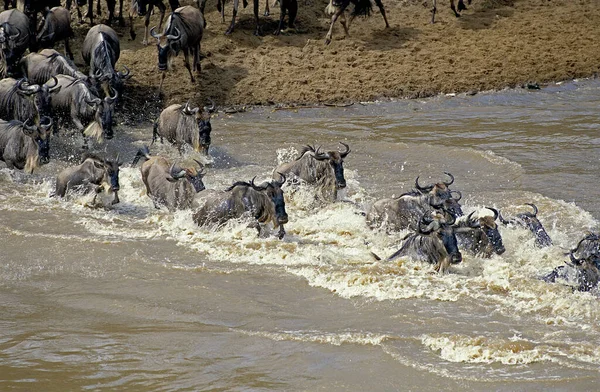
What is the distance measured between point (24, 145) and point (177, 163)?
103 inches

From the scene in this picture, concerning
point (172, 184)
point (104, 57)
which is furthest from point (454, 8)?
point (172, 184)

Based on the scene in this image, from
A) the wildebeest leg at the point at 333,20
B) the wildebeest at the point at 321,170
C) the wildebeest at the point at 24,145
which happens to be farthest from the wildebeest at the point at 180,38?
the wildebeest at the point at 321,170

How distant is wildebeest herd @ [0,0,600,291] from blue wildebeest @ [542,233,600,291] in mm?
10

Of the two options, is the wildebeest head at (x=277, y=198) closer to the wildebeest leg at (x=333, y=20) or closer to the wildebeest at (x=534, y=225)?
the wildebeest at (x=534, y=225)

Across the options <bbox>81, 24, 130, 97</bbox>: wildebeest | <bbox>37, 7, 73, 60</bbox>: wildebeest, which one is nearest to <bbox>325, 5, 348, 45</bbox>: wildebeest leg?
<bbox>81, 24, 130, 97</bbox>: wildebeest

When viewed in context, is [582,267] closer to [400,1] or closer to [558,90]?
[558,90]

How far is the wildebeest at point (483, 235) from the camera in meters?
9.52

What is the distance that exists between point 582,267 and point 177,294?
12.4ft

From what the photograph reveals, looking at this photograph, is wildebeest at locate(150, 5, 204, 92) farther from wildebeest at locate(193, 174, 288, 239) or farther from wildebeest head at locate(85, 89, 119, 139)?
wildebeest at locate(193, 174, 288, 239)

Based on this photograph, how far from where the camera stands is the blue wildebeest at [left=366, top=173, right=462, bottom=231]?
10.2m

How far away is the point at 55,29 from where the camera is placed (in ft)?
56.9

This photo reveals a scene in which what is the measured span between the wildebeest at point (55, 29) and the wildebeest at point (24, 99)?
2.67 m

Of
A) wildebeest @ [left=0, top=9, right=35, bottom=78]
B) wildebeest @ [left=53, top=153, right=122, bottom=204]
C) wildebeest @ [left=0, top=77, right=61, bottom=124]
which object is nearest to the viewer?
wildebeest @ [left=53, top=153, right=122, bottom=204]

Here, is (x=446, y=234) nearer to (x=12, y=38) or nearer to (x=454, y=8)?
(x=12, y=38)
